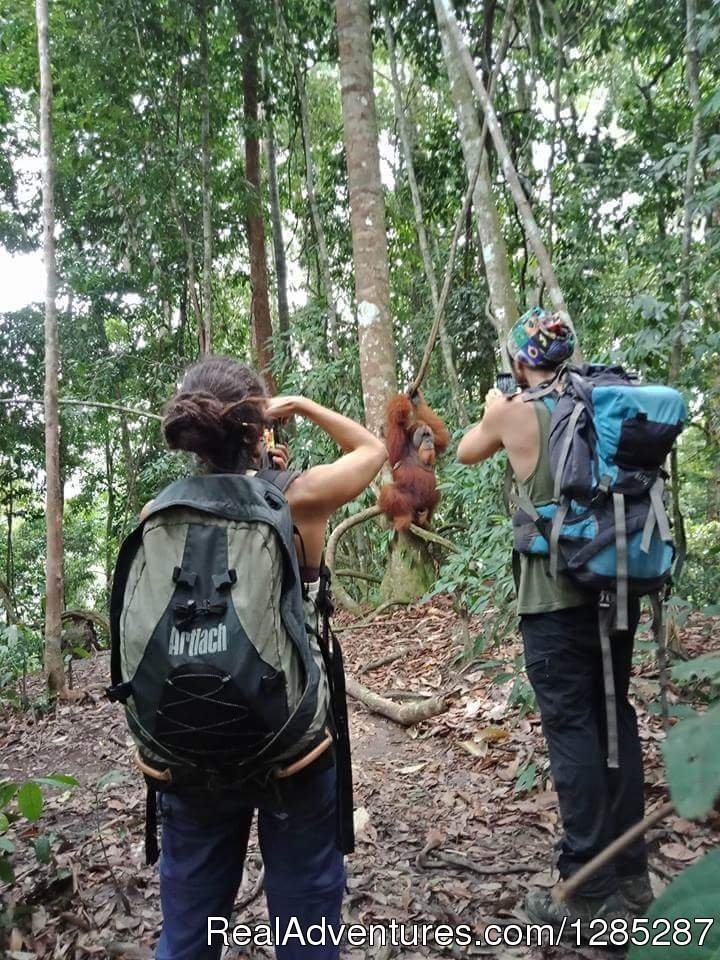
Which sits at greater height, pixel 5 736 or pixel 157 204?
pixel 157 204

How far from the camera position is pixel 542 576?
2.22 m

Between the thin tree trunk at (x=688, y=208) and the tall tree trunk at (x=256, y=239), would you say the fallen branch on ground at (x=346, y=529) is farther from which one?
the tall tree trunk at (x=256, y=239)

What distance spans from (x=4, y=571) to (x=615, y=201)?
39.3ft

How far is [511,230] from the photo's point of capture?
8750 mm

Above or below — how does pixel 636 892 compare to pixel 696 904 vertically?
below

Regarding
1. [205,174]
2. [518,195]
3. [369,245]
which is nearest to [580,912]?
[518,195]

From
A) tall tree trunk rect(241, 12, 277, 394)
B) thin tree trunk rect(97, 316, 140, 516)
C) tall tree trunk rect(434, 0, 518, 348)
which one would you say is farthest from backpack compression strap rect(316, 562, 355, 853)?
thin tree trunk rect(97, 316, 140, 516)

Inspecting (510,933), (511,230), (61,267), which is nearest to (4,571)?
(61,267)

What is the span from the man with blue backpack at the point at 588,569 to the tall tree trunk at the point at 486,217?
4.72ft

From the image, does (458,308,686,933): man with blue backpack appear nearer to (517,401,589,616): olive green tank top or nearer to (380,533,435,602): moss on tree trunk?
(517,401,589,616): olive green tank top

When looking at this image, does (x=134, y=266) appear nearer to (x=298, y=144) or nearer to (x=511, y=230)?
(x=298, y=144)

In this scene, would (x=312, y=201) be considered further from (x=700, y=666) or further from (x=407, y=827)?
(x=700, y=666)

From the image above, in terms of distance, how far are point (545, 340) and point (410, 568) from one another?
4207 mm

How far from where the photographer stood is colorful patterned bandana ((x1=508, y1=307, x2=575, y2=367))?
2391 millimetres
